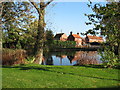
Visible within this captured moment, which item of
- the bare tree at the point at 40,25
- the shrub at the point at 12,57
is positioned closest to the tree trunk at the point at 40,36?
the bare tree at the point at 40,25

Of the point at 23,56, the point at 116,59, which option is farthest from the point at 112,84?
the point at 23,56

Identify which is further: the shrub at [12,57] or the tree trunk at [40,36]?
the tree trunk at [40,36]

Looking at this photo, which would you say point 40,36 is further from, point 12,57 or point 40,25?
point 12,57

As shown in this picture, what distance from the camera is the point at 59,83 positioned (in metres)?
6.79

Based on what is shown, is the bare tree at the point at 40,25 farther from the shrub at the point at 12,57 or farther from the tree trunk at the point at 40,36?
the shrub at the point at 12,57

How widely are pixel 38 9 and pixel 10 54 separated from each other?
206 inches

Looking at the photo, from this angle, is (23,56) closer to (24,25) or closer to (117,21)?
(117,21)

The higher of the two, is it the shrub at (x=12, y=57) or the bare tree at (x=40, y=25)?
the bare tree at (x=40, y=25)

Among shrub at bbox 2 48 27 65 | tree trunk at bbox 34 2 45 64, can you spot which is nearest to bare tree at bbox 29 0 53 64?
tree trunk at bbox 34 2 45 64

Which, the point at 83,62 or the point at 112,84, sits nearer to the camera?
→ the point at 112,84

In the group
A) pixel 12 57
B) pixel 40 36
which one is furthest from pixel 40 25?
pixel 12 57

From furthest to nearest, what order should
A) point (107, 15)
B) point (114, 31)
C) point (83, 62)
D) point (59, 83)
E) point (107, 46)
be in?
point (83, 62) < point (107, 46) < point (114, 31) < point (107, 15) < point (59, 83)

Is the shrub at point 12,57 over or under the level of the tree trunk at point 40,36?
under

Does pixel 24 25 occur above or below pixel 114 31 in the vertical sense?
above
